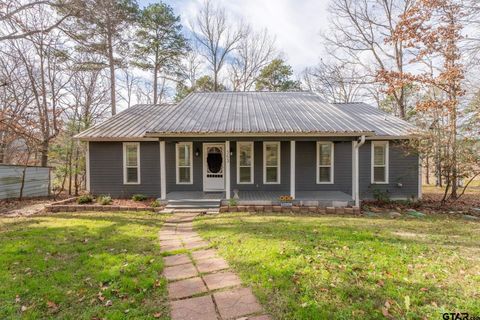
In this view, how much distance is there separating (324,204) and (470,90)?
7.33m

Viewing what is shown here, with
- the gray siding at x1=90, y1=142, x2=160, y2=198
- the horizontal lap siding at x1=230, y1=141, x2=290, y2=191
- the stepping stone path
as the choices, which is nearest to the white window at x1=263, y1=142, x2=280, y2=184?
the horizontal lap siding at x1=230, y1=141, x2=290, y2=191

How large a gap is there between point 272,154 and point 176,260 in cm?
726

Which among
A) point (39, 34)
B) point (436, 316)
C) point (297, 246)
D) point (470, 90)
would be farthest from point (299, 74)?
point (436, 316)

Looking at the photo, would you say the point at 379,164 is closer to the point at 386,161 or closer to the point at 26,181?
the point at 386,161

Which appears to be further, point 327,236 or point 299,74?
point 299,74

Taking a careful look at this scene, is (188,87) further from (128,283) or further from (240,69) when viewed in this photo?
(128,283)

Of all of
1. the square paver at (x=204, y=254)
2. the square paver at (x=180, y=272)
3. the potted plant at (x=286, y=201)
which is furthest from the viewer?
the potted plant at (x=286, y=201)

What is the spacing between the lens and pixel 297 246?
4.37m

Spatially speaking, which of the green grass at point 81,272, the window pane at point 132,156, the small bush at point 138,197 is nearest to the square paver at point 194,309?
the green grass at point 81,272

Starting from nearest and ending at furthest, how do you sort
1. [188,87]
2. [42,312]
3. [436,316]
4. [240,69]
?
[436,316], [42,312], [188,87], [240,69]

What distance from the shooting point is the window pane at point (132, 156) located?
10656 millimetres

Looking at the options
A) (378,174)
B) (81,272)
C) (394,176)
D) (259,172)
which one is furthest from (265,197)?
(81,272)

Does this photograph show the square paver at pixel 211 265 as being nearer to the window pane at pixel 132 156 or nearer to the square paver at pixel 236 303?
the square paver at pixel 236 303

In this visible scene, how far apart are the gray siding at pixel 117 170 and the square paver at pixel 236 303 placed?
844cm
